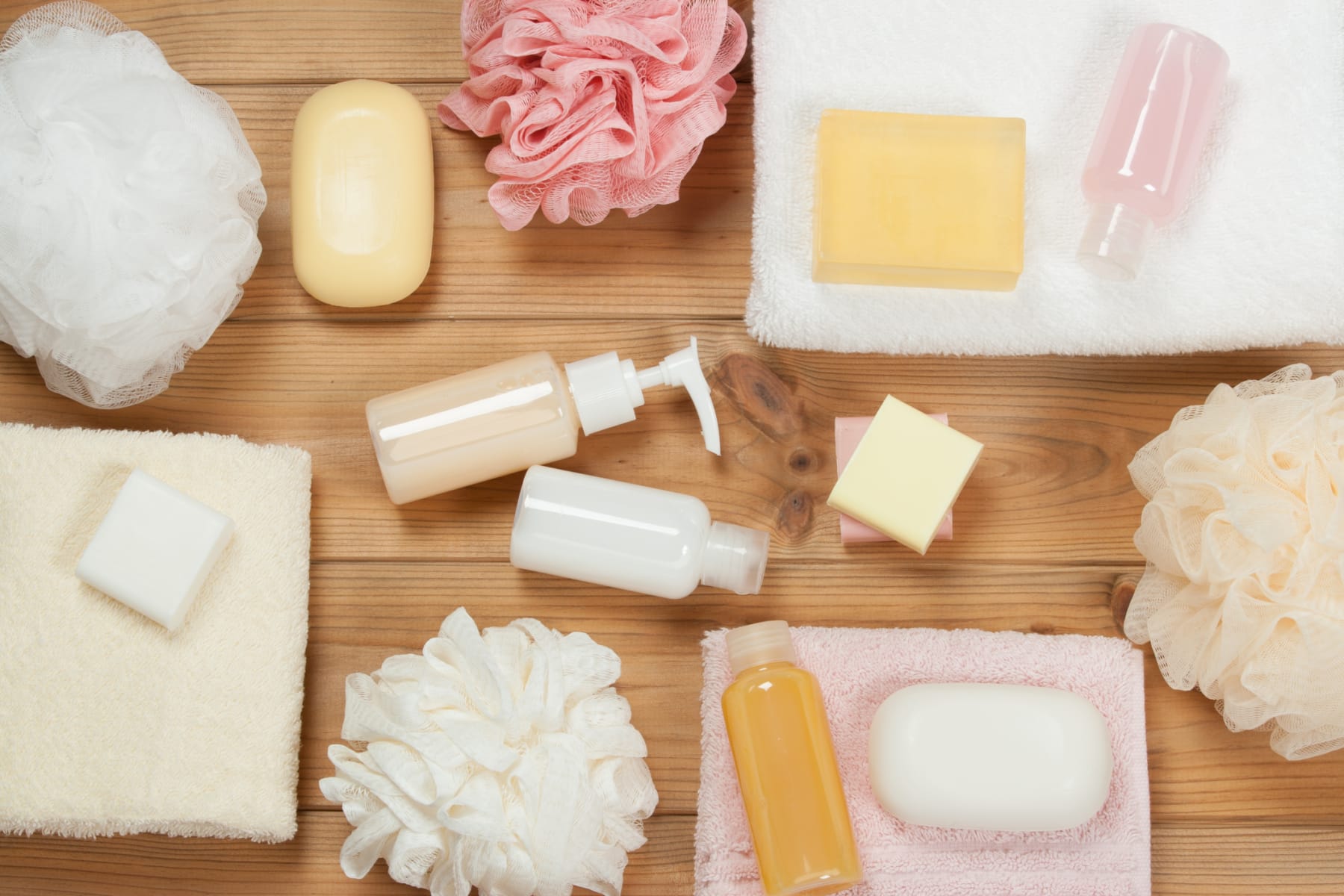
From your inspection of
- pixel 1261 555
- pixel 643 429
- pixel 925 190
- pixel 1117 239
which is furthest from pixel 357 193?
pixel 1261 555

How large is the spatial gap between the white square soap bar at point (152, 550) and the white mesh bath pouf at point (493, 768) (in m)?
0.12

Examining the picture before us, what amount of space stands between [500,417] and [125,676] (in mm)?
284

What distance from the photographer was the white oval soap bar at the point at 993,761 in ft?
1.90

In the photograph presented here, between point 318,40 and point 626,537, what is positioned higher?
point 318,40

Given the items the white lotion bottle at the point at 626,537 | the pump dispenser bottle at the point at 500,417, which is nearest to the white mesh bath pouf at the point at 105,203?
the pump dispenser bottle at the point at 500,417

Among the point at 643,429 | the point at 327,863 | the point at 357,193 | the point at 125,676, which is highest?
the point at 357,193

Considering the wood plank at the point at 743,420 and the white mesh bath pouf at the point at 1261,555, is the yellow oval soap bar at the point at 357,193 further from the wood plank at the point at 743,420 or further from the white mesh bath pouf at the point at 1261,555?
the white mesh bath pouf at the point at 1261,555

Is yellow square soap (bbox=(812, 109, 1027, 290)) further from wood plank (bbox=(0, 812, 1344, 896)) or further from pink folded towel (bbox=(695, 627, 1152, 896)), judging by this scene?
wood plank (bbox=(0, 812, 1344, 896))

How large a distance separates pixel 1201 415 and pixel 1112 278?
10 centimetres

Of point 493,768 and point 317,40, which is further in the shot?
point 317,40

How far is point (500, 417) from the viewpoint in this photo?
0.61 m

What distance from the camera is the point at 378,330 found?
66 cm

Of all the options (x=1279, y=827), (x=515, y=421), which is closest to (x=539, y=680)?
(x=515, y=421)

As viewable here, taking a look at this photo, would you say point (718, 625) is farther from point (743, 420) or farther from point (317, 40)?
point (317, 40)
